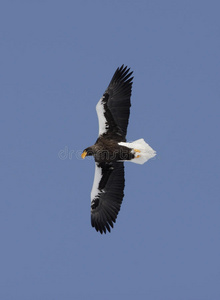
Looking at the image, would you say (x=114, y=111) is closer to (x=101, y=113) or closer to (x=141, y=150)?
(x=101, y=113)

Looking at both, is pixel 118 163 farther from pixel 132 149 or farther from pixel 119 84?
pixel 119 84

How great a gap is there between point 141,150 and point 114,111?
1.13m

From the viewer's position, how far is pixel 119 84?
1277cm

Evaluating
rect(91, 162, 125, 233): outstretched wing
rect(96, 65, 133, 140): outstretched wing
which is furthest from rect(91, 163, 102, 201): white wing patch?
rect(96, 65, 133, 140): outstretched wing

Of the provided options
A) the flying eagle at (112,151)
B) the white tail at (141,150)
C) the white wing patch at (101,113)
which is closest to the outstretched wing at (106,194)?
the flying eagle at (112,151)

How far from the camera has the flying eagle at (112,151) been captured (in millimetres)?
12359

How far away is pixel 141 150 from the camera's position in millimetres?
12250

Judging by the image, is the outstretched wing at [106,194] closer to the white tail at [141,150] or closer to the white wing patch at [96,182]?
the white wing patch at [96,182]

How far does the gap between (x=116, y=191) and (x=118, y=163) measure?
66 centimetres

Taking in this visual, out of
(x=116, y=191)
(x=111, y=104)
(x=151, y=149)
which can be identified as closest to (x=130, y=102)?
(x=111, y=104)

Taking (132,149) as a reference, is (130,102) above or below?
above

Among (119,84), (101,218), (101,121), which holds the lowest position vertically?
(101,218)

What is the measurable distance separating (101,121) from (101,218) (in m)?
2.29

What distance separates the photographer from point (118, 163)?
506 inches
